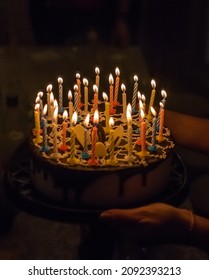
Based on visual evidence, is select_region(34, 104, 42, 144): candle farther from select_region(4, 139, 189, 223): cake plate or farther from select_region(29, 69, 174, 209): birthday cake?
select_region(4, 139, 189, 223): cake plate

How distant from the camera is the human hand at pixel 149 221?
124 centimetres

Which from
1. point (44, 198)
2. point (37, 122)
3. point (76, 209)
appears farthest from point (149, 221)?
point (37, 122)

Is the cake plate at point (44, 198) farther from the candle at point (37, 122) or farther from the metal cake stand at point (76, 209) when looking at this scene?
the candle at point (37, 122)

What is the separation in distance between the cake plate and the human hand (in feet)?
0.19

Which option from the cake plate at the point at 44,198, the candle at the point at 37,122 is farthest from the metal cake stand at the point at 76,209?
the candle at the point at 37,122

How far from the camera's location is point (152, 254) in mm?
2166

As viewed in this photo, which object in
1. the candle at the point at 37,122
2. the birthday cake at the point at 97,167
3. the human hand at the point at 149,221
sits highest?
the candle at the point at 37,122

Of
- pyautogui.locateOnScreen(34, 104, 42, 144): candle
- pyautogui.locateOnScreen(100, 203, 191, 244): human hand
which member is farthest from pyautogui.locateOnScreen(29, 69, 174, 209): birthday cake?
pyautogui.locateOnScreen(100, 203, 191, 244): human hand

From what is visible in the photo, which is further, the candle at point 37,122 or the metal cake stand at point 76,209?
the candle at point 37,122

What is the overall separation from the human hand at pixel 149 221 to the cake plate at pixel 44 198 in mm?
57

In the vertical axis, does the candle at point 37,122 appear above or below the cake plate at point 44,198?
above
